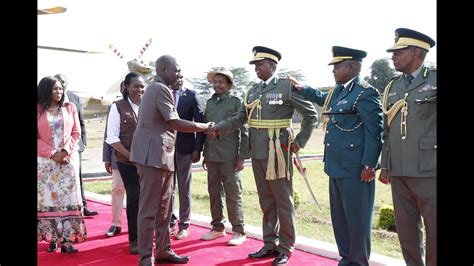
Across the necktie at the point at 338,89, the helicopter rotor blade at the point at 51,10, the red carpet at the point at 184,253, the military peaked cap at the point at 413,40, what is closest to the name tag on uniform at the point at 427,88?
→ the military peaked cap at the point at 413,40

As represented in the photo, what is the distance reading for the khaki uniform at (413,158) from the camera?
9.60 ft

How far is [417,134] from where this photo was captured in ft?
9.78

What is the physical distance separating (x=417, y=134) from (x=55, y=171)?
3111mm

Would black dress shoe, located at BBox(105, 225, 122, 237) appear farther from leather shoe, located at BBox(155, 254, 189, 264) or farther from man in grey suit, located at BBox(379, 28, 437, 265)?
man in grey suit, located at BBox(379, 28, 437, 265)

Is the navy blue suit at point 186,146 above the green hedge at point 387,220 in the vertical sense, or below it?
above

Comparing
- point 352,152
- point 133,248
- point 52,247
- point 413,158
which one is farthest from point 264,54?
point 52,247

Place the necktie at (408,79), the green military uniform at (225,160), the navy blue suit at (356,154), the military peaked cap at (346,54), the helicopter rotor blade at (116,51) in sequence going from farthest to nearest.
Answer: the helicopter rotor blade at (116,51), the green military uniform at (225,160), the military peaked cap at (346,54), the navy blue suit at (356,154), the necktie at (408,79)

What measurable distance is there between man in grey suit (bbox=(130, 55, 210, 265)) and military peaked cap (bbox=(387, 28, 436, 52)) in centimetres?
170

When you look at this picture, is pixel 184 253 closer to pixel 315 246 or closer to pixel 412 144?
pixel 315 246

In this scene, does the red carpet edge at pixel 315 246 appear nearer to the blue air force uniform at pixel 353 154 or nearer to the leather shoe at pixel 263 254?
the leather shoe at pixel 263 254

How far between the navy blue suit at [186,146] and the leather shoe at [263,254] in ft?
3.75
